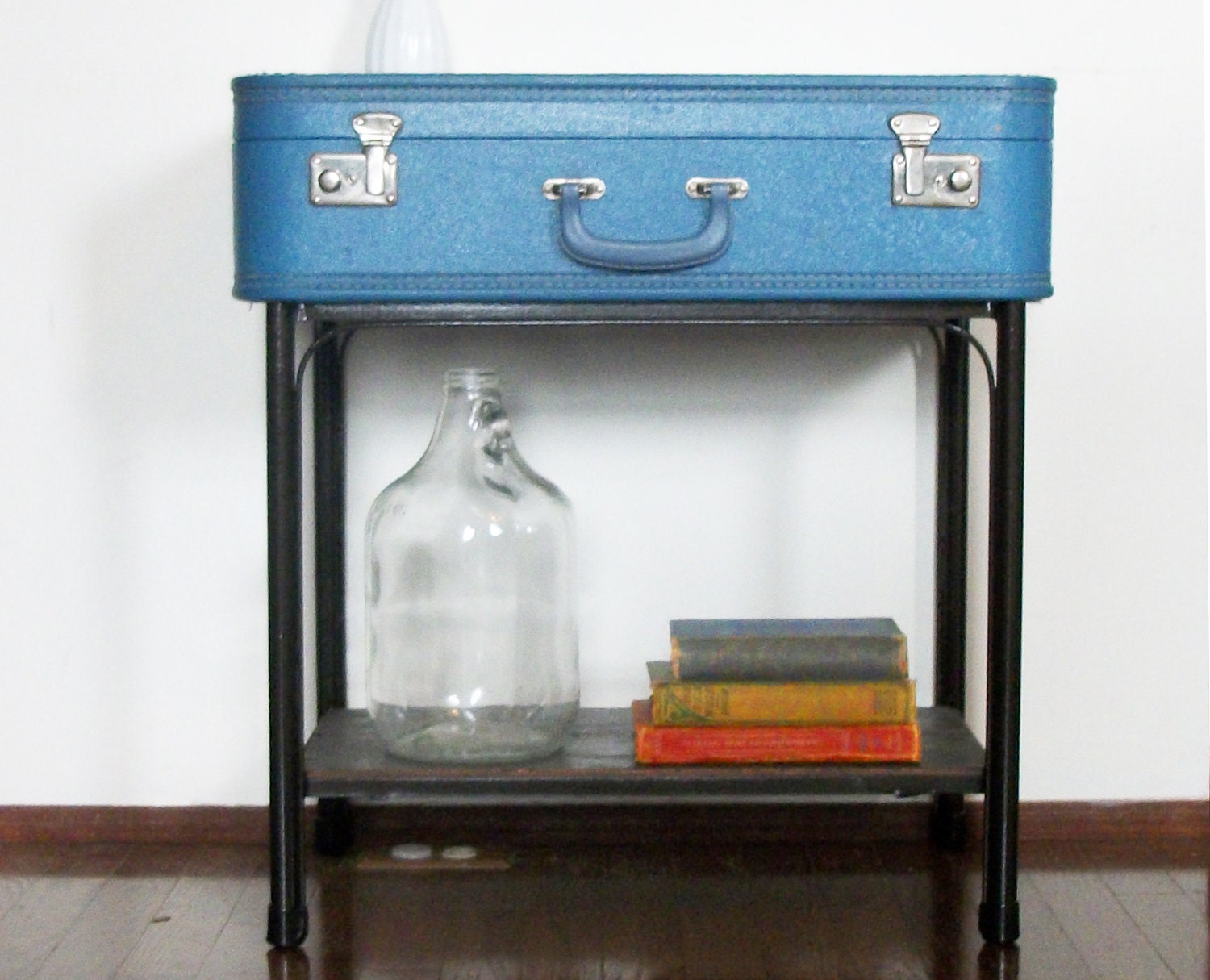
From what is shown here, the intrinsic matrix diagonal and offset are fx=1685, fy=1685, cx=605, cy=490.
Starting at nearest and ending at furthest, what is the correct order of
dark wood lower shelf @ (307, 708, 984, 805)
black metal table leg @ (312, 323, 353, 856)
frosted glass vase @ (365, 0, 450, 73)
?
dark wood lower shelf @ (307, 708, 984, 805) < frosted glass vase @ (365, 0, 450, 73) < black metal table leg @ (312, 323, 353, 856)

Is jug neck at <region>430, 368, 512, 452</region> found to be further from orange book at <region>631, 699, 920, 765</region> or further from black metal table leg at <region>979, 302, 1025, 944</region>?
black metal table leg at <region>979, 302, 1025, 944</region>

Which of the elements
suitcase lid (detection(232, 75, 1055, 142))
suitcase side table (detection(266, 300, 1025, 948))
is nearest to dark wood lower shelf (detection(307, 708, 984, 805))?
suitcase side table (detection(266, 300, 1025, 948))

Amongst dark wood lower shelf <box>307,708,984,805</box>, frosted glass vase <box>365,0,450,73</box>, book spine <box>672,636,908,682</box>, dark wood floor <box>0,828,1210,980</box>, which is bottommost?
dark wood floor <box>0,828,1210,980</box>

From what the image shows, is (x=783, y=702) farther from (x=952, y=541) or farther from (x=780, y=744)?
(x=952, y=541)

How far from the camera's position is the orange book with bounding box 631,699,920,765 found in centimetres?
163

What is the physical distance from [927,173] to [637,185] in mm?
262

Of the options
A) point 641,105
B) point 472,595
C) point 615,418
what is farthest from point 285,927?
point 641,105

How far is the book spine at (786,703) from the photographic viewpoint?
5.40ft

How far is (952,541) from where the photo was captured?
1924 mm

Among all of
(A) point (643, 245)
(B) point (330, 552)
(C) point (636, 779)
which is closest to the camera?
(A) point (643, 245)

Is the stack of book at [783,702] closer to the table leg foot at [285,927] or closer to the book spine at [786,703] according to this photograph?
the book spine at [786,703]

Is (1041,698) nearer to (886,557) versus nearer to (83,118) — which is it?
(886,557)

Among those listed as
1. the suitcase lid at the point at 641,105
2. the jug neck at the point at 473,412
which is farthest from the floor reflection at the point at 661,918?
the suitcase lid at the point at 641,105

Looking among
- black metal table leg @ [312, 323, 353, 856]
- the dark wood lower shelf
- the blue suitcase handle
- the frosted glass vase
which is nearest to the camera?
the blue suitcase handle
